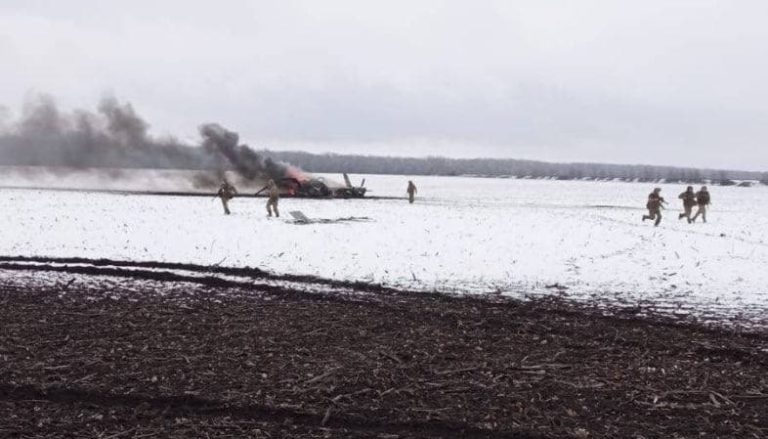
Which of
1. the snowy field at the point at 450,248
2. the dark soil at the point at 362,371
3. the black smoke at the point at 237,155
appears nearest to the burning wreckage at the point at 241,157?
the black smoke at the point at 237,155

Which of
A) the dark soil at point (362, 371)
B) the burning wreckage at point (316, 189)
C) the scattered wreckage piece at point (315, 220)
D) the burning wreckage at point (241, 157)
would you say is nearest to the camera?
the dark soil at point (362, 371)

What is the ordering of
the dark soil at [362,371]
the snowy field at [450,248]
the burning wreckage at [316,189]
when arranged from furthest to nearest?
the burning wreckage at [316,189], the snowy field at [450,248], the dark soil at [362,371]

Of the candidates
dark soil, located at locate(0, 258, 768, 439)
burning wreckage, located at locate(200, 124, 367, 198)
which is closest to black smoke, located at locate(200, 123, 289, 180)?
burning wreckage, located at locate(200, 124, 367, 198)

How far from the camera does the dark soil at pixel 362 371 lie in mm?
6258

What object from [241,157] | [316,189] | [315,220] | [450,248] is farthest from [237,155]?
[450,248]

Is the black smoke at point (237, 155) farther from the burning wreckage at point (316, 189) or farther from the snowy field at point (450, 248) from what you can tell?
the snowy field at point (450, 248)

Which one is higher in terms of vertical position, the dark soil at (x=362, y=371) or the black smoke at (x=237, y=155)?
the black smoke at (x=237, y=155)

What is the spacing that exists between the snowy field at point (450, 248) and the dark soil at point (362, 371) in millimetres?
3284

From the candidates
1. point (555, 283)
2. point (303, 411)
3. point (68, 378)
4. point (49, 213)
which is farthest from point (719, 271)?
point (49, 213)

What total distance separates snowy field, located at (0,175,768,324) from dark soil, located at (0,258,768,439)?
3.28m

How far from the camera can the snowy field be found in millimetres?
15047

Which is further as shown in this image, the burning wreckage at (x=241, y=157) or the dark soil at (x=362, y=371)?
the burning wreckage at (x=241, y=157)

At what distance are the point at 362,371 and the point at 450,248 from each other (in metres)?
13.0

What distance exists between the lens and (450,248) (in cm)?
2066
